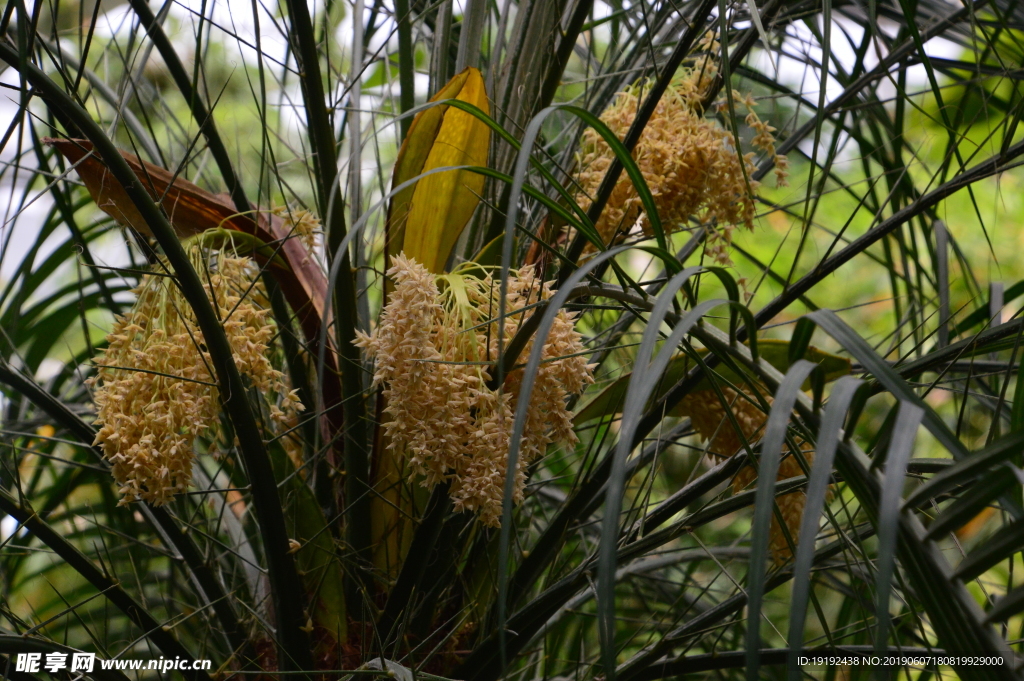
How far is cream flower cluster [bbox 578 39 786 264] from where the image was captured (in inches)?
23.6

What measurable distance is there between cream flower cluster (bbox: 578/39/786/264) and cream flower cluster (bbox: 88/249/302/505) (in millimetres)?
273

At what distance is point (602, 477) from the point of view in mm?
643

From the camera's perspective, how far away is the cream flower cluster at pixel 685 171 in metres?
0.60

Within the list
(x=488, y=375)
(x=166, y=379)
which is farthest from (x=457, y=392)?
(x=166, y=379)

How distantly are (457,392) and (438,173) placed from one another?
0.80 feet

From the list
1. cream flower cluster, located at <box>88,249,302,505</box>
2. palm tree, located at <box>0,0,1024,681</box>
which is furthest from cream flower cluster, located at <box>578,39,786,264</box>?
cream flower cluster, located at <box>88,249,302,505</box>

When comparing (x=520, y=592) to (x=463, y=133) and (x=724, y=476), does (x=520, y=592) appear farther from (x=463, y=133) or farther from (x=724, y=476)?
(x=463, y=133)

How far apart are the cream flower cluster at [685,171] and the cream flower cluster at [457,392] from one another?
0.55 feet

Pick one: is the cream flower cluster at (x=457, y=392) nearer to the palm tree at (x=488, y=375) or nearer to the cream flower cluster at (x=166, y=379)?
the palm tree at (x=488, y=375)

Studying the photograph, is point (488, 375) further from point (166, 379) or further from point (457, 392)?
point (166, 379)

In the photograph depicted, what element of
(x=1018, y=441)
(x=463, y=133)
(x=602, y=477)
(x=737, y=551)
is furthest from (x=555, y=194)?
(x=1018, y=441)

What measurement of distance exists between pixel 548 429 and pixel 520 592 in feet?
0.74

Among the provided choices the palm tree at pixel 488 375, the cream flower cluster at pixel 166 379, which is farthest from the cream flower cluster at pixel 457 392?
the cream flower cluster at pixel 166 379

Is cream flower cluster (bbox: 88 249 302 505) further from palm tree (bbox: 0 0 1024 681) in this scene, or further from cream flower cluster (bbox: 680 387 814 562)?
cream flower cluster (bbox: 680 387 814 562)
